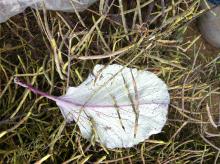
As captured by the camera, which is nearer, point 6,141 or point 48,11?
point 6,141

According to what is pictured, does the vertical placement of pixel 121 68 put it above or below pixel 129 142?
above

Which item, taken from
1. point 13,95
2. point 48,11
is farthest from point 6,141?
point 48,11

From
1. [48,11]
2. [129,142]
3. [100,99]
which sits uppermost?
[48,11]

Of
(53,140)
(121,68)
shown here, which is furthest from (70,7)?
(53,140)

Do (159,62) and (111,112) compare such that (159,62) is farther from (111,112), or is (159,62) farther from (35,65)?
(35,65)

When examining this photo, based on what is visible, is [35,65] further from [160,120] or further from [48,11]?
[160,120]

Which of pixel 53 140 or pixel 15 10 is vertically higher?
pixel 15 10
